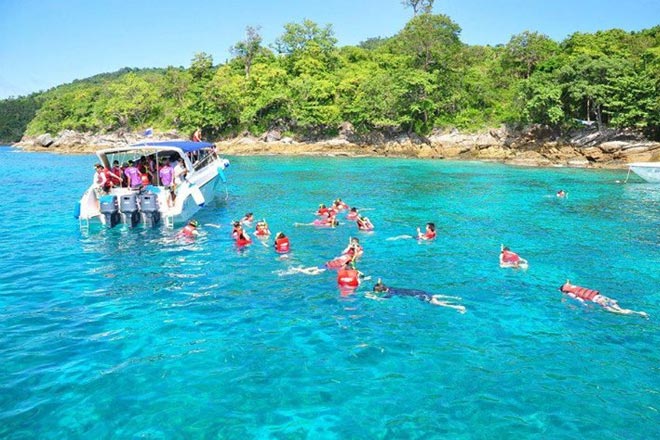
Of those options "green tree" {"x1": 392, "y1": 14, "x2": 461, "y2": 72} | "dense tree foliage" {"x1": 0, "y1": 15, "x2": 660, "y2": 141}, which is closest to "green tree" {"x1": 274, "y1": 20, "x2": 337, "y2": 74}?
"dense tree foliage" {"x1": 0, "y1": 15, "x2": 660, "y2": 141}

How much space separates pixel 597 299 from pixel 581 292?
372 millimetres

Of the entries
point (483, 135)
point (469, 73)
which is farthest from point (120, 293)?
point (469, 73)

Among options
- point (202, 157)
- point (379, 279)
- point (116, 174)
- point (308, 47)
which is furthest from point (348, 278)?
point (308, 47)

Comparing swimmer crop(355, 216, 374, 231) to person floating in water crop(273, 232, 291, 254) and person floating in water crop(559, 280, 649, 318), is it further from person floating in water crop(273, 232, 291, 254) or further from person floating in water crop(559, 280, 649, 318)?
person floating in water crop(559, 280, 649, 318)

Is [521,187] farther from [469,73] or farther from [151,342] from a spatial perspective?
[469,73]

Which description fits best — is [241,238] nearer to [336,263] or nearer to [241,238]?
[241,238]

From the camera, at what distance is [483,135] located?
56.5m

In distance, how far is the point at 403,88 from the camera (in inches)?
2324

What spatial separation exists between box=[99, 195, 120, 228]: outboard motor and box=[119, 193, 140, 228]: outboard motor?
0.75 feet

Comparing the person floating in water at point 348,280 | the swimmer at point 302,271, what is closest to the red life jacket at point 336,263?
the swimmer at point 302,271

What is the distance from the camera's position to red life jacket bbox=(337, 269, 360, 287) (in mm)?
13148

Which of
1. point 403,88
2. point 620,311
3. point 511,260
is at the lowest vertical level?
point 620,311

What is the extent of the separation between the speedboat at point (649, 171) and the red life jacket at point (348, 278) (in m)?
30.8

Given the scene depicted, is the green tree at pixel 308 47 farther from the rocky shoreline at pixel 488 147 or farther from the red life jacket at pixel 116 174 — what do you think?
the red life jacket at pixel 116 174
